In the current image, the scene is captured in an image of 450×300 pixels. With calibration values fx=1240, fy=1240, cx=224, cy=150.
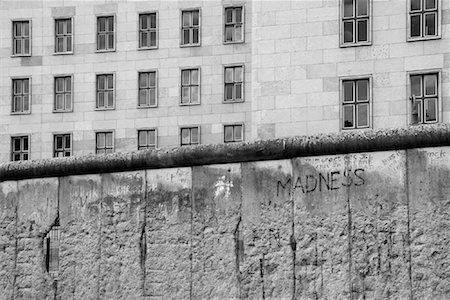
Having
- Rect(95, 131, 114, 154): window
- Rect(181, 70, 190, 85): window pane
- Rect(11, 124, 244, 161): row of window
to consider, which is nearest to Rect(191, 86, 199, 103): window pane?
Rect(181, 70, 190, 85): window pane

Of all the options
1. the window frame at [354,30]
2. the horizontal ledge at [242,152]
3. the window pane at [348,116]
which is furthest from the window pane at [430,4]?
the horizontal ledge at [242,152]

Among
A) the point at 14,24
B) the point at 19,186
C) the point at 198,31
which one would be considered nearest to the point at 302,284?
the point at 19,186

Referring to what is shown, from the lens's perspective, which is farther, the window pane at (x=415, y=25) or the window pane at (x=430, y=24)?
the window pane at (x=430, y=24)

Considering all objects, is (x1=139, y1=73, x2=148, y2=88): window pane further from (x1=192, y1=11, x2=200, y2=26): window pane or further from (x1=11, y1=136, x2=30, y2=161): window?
(x1=11, y1=136, x2=30, y2=161): window

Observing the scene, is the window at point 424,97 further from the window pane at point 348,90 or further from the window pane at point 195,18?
the window pane at point 195,18

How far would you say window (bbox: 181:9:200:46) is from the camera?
188 feet

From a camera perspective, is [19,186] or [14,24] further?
[14,24]

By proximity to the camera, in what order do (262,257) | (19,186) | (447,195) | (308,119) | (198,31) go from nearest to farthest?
(447,195)
(262,257)
(19,186)
(308,119)
(198,31)

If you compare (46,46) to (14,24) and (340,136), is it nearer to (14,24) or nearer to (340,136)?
(14,24)

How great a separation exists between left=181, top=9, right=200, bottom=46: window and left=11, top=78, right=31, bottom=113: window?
809 cm

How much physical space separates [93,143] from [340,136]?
44642 millimetres

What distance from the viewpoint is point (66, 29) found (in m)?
59.6

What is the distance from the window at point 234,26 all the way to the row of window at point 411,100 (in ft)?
48.3

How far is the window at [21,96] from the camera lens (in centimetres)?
5953
